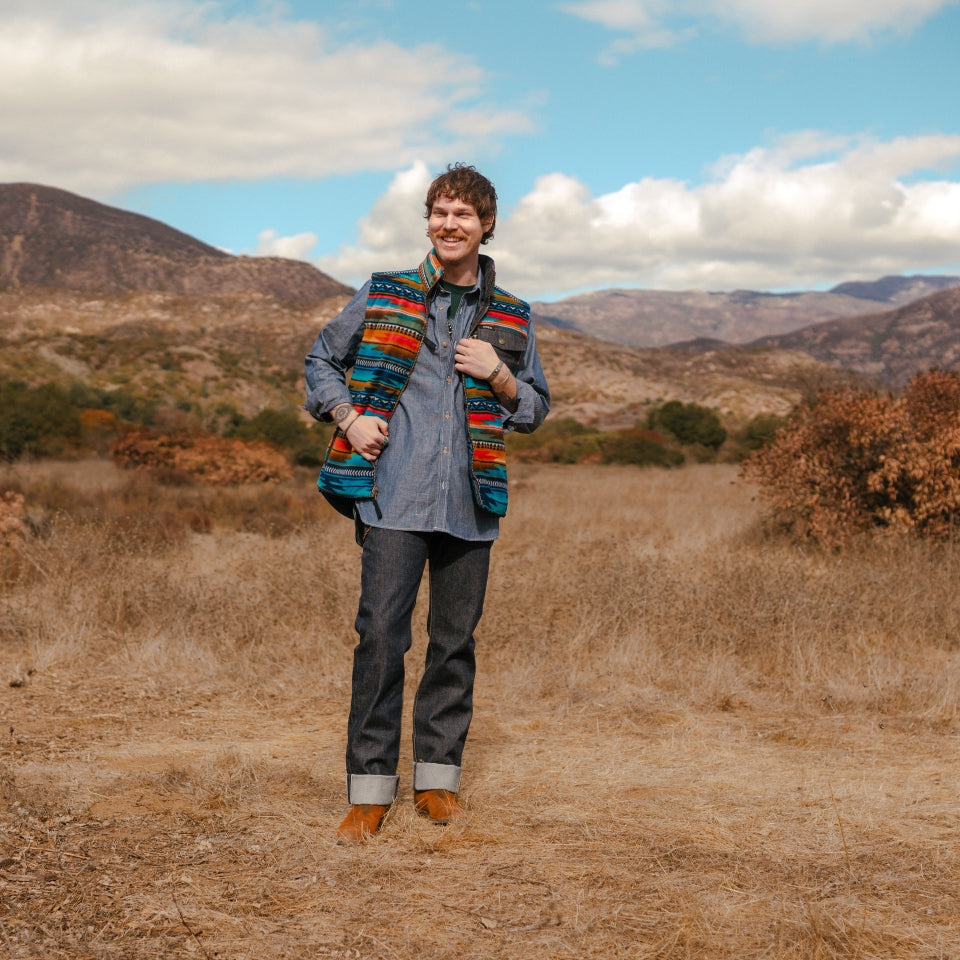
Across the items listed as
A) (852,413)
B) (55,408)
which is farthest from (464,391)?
(55,408)

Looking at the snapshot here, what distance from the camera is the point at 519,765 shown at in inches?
161

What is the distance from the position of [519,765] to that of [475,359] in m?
1.83

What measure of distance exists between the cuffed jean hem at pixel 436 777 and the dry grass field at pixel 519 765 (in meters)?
0.12

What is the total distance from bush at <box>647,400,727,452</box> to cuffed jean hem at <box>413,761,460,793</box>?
845 inches

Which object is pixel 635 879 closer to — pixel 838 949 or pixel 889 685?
pixel 838 949

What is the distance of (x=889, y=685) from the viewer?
5301 millimetres

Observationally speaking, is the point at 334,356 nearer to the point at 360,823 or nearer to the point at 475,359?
the point at 475,359

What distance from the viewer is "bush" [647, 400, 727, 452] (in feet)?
79.9

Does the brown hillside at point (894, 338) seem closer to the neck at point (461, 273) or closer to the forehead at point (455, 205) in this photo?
the neck at point (461, 273)

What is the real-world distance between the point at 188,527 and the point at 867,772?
8545 mm

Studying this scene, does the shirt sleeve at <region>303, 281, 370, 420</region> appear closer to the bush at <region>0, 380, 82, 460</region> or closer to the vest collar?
the vest collar

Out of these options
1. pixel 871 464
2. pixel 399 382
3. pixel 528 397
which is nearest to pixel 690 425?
pixel 871 464

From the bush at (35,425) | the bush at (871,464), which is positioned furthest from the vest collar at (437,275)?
the bush at (35,425)

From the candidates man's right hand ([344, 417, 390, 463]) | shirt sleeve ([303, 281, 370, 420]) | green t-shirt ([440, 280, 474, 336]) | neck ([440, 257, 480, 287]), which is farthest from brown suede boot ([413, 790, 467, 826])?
neck ([440, 257, 480, 287])
